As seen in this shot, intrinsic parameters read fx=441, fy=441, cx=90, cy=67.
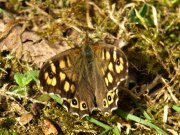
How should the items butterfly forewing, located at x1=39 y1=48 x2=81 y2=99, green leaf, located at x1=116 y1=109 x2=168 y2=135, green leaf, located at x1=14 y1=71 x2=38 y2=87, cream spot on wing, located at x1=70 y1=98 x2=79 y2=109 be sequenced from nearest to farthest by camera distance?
1. butterfly forewing, located at x1=39 y1=48 x2=81 y2=99
2. cream spot on wing, located at x1=70 y1=98 x2=79 y2=109
3. green leaf, located at x1=116 y1=109 x2=168 y2=135
4. green leaf, located at x1=14 y1=71 x2=38 y2=87

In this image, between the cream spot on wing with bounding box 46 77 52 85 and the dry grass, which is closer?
the cream spot on wing with bounding box 46 77 52 85

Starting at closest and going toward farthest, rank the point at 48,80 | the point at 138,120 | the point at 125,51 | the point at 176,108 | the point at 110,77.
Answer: the point at 48,80, the point at 110,77, the point at 138,120, the point at 176,108, the point at 125,51

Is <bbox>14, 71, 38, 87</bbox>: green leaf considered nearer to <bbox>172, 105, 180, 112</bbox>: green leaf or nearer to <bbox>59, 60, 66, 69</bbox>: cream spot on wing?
<bbox>59, 60, 66, 69</bbox>: cream spot on wing

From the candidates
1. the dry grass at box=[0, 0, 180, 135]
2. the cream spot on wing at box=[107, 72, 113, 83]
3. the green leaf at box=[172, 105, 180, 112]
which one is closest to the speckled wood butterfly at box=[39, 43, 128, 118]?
the cream spot on wing at box=[107, 72, 113, 83]

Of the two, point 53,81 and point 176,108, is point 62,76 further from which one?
point 176,108

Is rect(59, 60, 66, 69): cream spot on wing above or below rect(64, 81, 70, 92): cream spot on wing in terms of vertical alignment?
above

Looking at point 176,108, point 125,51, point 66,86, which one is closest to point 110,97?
point 66,86

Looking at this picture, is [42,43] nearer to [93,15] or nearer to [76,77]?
[93,15]

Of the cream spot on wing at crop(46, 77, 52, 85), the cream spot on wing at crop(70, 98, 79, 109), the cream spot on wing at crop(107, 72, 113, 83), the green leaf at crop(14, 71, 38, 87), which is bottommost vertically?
the cream spot on wing at crop(70, 98, 79, 109)
